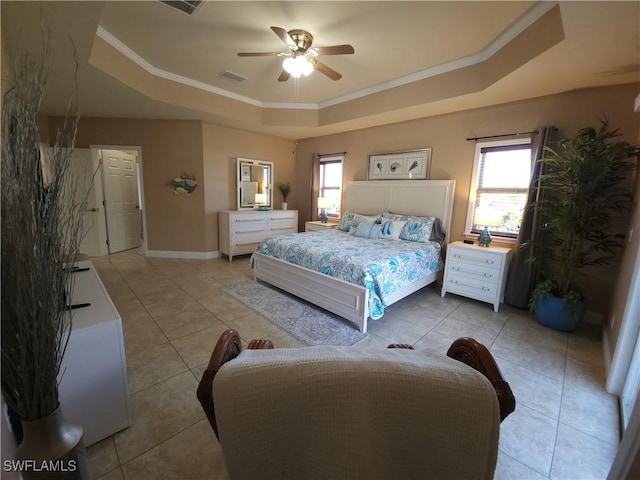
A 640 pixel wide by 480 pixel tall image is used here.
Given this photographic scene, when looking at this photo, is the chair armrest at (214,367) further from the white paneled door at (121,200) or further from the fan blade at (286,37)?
the white paneled door at (121,200)

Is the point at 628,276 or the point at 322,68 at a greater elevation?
the point at 322,68

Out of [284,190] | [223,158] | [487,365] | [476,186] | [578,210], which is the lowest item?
[487,365]

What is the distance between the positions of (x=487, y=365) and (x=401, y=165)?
3807 mm

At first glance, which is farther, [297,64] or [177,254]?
[177,254]

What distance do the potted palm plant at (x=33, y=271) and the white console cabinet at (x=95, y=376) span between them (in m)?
0.27

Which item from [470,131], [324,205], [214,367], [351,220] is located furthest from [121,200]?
[470,131]

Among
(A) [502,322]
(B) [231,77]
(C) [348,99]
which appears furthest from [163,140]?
(A) [502,322]

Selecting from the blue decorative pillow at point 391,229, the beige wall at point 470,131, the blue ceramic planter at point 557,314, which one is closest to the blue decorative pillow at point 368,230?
the blue decorative pillow at point 391,229

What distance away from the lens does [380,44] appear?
2.73 meters

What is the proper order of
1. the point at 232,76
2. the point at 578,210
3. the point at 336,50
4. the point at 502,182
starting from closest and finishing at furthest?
the point at 336,50 → the point at 578,210 → the point at 502,182 → the point at 232,76

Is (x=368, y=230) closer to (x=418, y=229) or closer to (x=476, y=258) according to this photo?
(x=418, y=229)

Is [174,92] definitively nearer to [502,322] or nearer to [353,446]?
[353,446]

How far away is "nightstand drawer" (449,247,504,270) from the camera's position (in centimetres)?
308

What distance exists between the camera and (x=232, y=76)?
3.63 metres
